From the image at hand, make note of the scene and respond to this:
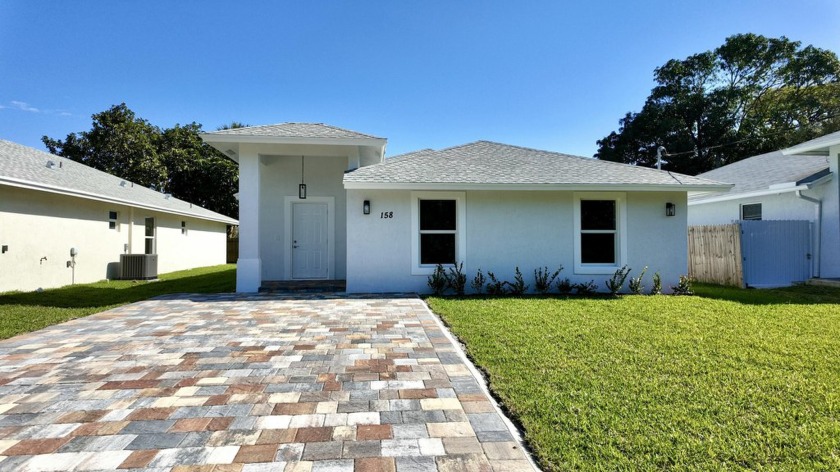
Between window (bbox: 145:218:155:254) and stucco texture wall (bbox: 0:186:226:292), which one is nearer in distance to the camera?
stucco texture wall (bbox: 0:186:226:292)

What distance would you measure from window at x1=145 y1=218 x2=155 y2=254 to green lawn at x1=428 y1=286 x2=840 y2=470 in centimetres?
1373

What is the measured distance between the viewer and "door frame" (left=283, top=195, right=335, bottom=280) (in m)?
10.6

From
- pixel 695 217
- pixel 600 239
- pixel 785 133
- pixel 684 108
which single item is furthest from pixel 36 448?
pixel 785 133

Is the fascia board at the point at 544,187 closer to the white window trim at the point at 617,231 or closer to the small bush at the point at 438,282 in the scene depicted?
the white window trim at the point at 617,231

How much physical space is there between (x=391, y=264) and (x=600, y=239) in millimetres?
5300

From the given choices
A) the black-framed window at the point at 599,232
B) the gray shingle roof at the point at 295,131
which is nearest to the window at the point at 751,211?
the black-framed window at the point at 599,232

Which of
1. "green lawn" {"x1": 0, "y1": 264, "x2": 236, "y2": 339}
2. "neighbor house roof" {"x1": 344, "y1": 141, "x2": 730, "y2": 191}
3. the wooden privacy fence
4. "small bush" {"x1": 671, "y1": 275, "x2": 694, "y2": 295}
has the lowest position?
"green lawn" {"x1": 0, "y1": 264, "x2": 236, "y2": 339}

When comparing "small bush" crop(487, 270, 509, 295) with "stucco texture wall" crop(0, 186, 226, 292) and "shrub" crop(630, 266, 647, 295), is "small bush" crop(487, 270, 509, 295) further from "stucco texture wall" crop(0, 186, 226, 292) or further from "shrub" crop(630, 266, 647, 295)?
"stucco texture wall" crop(0, 186, 226, 292)

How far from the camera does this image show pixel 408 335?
5.36 m

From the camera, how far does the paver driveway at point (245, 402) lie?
246cm

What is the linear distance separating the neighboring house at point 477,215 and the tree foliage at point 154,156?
2148 centimetres

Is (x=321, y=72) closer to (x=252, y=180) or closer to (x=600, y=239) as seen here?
(x=252, y=180)

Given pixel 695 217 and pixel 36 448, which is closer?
pixel 36 448

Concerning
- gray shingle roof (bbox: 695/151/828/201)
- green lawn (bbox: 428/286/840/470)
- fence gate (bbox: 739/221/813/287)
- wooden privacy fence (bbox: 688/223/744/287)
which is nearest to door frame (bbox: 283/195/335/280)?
green lawn (bbox: 428/286/840/470)
